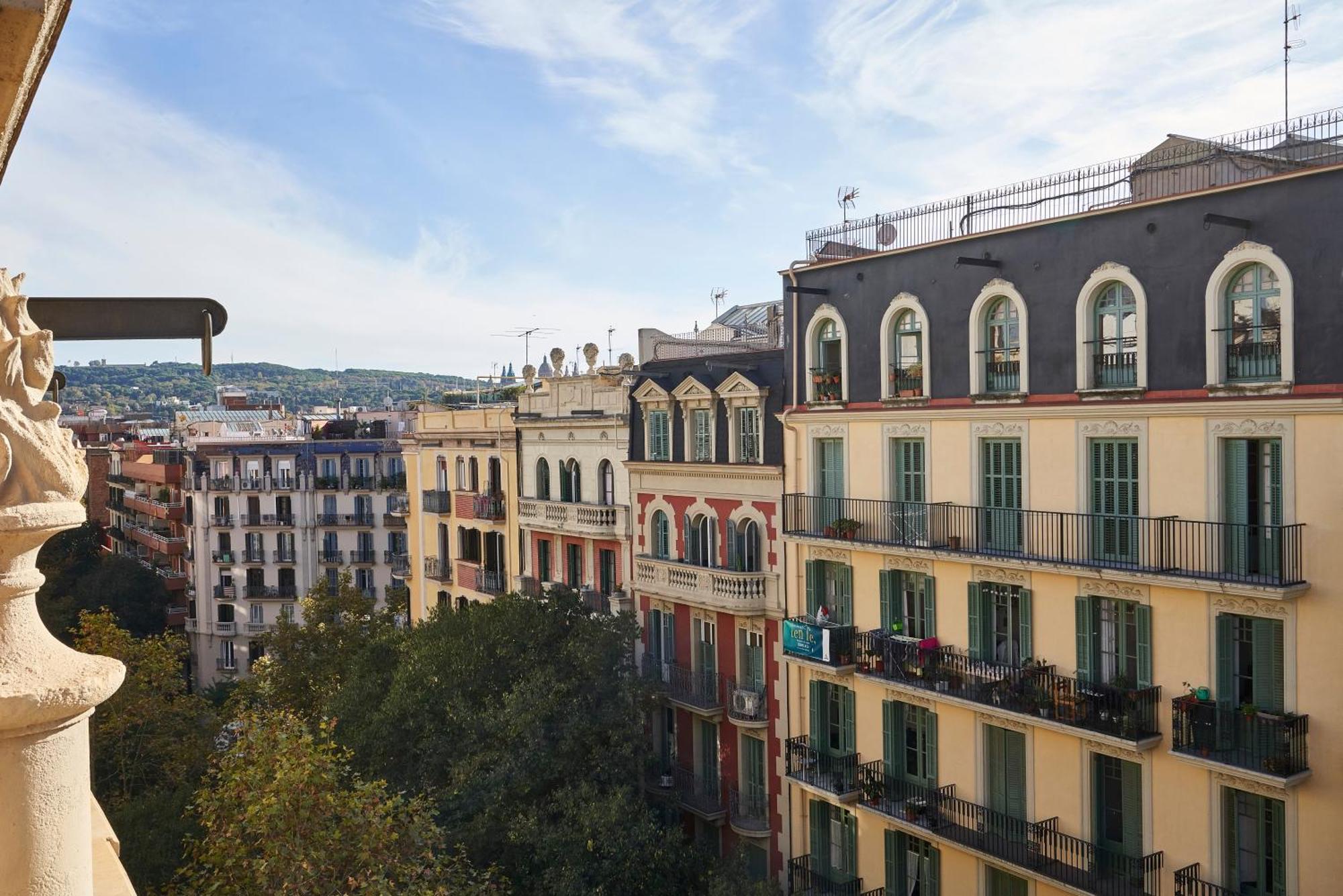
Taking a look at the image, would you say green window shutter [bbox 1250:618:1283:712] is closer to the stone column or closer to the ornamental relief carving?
the ornamental relief carving

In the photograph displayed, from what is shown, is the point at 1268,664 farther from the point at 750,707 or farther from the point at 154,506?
the point at 154,506

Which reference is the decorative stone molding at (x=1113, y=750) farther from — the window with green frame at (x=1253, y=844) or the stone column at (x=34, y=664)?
A: the stone column at (x=34, y=664)

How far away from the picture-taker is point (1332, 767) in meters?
20.6

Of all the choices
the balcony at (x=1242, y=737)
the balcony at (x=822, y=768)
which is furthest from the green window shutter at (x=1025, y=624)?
the balcony at (x=822, y=768)

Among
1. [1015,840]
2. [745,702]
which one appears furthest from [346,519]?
[1015,840]

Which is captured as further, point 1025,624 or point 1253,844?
point 1025,624

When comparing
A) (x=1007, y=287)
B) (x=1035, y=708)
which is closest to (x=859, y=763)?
(x=1035, y=708)

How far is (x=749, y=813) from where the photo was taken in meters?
33.6

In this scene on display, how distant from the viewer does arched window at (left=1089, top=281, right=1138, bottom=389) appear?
23.8 m

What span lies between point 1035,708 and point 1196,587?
4.91 metres

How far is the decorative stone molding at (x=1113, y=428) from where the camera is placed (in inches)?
931

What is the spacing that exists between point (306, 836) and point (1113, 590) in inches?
682

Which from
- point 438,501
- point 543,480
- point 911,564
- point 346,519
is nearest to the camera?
point 911,564

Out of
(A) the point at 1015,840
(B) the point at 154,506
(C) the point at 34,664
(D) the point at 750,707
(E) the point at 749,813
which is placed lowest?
(E) the point at 749,813
